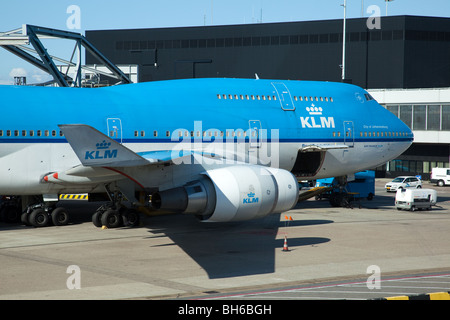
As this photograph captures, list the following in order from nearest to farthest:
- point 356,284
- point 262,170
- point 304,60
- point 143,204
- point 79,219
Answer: point 356,284 → point 262,170 → point 143,204 → point 79,219 → point 304,60

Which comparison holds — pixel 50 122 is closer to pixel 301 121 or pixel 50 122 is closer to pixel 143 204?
pixel 143 204

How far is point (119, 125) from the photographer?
1065 inches

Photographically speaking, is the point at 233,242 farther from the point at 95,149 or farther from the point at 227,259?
the point at 95,149

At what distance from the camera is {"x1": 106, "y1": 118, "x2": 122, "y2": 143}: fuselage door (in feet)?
87.9

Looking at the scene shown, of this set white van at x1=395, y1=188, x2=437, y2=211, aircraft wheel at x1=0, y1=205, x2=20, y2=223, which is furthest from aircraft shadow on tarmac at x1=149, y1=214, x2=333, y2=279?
white van at x1=395, y1=188, x2=437, y2=211

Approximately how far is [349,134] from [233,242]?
11890mm

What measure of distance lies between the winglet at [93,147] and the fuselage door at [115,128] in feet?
17.7

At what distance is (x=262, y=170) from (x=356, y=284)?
6.48 meters

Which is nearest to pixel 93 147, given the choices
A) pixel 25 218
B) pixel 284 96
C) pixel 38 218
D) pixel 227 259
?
pixel 227 259

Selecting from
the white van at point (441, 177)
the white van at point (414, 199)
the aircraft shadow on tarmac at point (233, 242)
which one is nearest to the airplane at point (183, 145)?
the aircraft shadow on tarmac at point (233, 242)

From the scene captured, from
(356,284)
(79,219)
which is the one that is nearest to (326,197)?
(79,219)

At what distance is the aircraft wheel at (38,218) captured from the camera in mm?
27578

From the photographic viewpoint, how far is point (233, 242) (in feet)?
79.2

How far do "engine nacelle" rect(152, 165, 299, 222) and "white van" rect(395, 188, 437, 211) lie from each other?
15234mm
